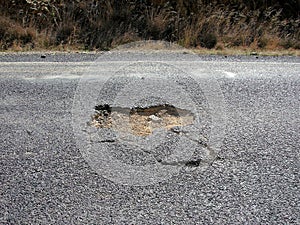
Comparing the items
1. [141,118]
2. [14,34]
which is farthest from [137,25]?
[141,118]

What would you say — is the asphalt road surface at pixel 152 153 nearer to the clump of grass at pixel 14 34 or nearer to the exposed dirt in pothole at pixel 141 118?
the exposed dirt in pothole at pixel 141 118

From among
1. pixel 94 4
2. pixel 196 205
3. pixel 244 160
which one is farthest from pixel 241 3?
pixel 196 205

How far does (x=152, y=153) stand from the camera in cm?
352

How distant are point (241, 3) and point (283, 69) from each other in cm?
309

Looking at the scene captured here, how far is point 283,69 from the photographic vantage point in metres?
5.87

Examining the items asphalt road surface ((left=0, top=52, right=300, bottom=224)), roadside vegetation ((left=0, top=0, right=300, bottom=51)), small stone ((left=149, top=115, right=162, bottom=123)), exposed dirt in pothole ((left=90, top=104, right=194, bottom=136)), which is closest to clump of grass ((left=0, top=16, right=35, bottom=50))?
roadside vegetation ((left=0, top=0, right=300, bottom=51))

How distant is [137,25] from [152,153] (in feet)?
14.8

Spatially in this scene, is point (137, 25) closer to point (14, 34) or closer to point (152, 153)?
point (14, 34)

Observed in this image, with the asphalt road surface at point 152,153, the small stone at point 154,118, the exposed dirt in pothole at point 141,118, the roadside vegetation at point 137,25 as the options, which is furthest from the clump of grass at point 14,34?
the small stone at point 154,118

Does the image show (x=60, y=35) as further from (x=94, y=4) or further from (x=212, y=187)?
(x=212, y=187)

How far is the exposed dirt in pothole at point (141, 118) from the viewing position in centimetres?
387

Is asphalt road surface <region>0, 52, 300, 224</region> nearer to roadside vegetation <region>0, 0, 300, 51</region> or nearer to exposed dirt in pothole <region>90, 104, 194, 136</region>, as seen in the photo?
exposed dirt in pothole <region>90, 104, 194, 136</region>

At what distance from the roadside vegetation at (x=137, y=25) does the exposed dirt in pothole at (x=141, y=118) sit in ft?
9.23

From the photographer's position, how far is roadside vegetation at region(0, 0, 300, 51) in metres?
7.02
